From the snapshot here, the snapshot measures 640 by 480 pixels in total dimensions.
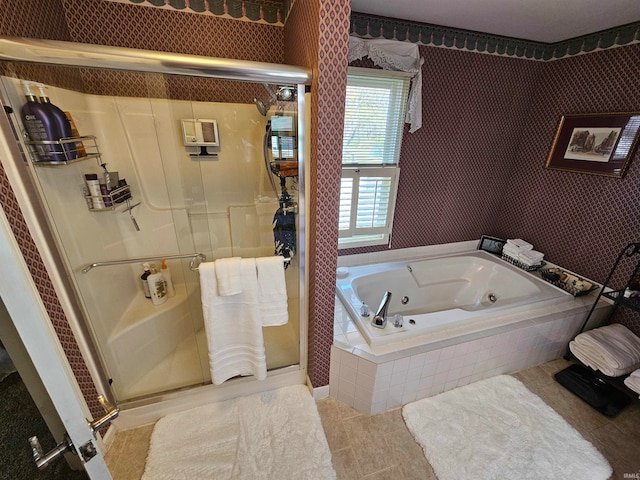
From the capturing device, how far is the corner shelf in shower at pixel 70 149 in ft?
3.69

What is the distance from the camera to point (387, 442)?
1551mm

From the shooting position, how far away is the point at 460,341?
169 cm

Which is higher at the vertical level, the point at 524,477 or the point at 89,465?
the point at 89,465

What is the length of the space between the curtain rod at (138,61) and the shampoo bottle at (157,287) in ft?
3.98

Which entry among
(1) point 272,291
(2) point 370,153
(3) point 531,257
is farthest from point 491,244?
(1) point 272,291

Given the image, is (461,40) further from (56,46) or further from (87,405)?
(87,405)

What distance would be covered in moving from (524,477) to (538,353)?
915 mm

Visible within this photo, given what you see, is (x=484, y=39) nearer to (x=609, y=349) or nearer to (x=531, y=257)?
(x=531, y=257)

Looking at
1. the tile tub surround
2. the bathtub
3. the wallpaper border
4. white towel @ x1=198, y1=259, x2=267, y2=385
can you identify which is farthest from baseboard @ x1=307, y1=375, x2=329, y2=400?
the wallpaper border

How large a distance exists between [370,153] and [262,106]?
0.98m

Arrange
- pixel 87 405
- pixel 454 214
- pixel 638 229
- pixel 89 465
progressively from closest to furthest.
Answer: pixel 89 465 → pixel 87 405 → pixel 638 229 → pixel 454 214

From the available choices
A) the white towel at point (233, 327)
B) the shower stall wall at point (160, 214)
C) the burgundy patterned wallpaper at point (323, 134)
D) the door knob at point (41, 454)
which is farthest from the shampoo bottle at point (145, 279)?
the door knob at point (41, 454)

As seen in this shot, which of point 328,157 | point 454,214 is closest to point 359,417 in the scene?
point 328,157

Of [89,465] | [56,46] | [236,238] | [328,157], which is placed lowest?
[89,465]
